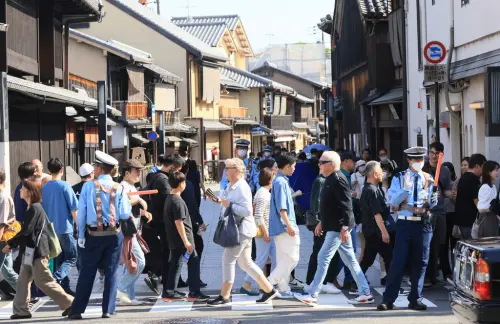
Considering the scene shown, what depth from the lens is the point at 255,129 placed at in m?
68.8

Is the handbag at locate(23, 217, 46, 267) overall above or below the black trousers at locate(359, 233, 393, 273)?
above

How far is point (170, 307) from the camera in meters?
11.5

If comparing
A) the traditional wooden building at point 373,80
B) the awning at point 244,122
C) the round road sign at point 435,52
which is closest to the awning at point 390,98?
the traditional wooden building at point 373,80

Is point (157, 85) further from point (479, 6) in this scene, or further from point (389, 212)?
→ point (389, 212)

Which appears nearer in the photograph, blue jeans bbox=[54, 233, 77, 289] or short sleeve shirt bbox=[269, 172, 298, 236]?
short sleeve shirt bbox=[269, 172, 298, 236]

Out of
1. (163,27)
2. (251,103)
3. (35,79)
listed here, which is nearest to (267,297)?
(35,79)

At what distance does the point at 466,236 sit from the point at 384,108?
1825cm

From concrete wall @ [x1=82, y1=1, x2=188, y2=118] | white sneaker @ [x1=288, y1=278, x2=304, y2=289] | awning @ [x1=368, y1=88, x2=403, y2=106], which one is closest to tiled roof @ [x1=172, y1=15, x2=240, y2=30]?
concrete wall @ [x1=82, y1=1, x2=188, y2=118]

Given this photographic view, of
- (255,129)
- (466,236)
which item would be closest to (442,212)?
(466,236)

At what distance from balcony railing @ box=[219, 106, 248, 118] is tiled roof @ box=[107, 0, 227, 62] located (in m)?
5.75

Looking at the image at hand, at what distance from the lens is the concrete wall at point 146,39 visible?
1944 inches

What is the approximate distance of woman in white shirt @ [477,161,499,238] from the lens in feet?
36.5

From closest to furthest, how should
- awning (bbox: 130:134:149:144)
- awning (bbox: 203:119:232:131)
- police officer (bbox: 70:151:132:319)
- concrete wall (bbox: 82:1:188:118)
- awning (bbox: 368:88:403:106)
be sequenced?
police officer (bbox: 70:151:132:319), awning (bbox: 368:88:403:106), awning (bbox: 130:134:149:144), concrete wall (bbox: 82:1:188:118), awning (bbox: 203:119:232:131)

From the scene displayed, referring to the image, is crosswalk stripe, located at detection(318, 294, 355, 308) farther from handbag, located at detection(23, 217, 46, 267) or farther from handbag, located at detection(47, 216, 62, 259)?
handbag, located at detection(23, 217, 46, 267)
